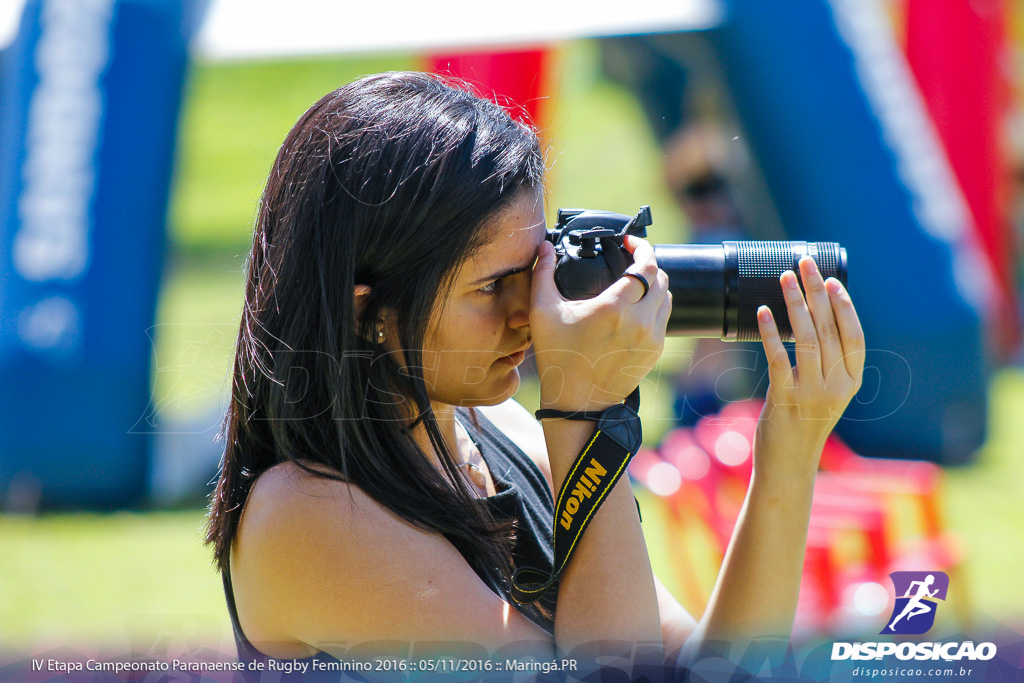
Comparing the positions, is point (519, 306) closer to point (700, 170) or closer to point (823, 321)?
point (823, 321)

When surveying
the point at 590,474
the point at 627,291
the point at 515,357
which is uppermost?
the point at 627,291

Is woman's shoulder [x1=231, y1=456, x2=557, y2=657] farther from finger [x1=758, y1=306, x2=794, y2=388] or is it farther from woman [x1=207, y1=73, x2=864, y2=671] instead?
finger [x1=758, y1=306, x2=794, y2=388]

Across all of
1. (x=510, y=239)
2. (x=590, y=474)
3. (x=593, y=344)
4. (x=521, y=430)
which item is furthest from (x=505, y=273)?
(x=521, y=430)

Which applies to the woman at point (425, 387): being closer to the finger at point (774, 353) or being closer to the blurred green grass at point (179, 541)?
the finger at point (774, 353)

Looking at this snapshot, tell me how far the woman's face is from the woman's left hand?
13.7 inches

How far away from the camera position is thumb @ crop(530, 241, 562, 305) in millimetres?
1110

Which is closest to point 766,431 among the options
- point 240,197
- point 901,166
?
point 901,166

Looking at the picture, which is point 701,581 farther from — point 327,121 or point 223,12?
point 223,12

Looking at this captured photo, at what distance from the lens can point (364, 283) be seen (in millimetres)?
1111

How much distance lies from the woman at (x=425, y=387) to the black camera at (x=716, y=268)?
37 mm

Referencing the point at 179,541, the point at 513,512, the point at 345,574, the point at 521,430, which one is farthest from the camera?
the point at 179,541

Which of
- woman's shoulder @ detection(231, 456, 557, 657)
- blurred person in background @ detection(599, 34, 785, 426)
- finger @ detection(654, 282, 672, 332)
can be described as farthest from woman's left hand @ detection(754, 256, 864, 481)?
blurred person in background @ detection(599, 34, 785, 426)

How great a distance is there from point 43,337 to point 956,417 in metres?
3.99

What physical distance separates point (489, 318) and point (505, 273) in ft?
0.21
